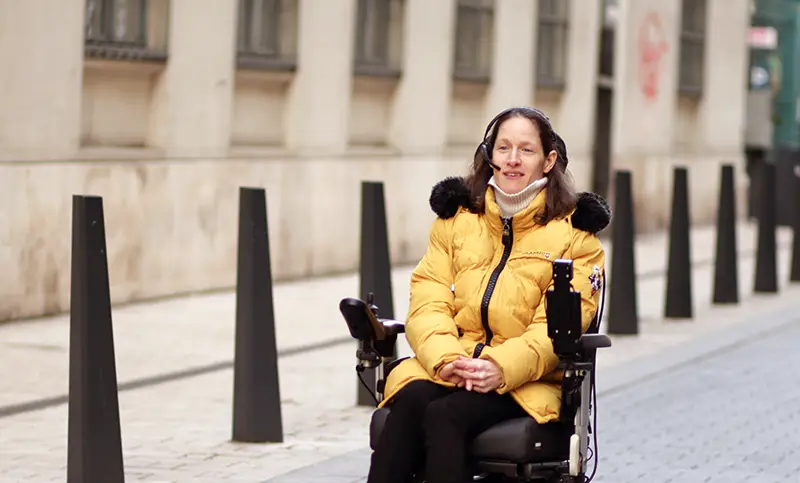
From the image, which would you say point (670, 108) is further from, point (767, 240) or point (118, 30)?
point (118, 30)

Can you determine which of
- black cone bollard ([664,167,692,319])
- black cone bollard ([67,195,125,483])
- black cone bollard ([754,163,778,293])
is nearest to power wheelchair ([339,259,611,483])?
black cone bollard ([67,195,125,483])

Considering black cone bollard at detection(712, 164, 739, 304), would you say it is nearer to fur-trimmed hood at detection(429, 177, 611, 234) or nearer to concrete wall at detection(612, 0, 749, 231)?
concrete wall at detection(612, 0, 749, 231)

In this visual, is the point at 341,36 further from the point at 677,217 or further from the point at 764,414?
the point at 764,414

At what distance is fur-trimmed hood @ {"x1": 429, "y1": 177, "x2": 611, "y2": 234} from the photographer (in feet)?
18.9

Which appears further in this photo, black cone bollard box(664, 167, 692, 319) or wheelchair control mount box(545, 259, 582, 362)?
black cone bollard box(664, 167, 692, 319)

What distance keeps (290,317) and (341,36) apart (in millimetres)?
4258

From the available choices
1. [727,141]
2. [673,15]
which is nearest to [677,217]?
[673,15]

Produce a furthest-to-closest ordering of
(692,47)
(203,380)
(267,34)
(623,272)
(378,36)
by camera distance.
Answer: (692,47)
(378,36)
(267,34)
(623,272)
(203,380)

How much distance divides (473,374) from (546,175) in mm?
702

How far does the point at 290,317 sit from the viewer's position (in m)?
13.1

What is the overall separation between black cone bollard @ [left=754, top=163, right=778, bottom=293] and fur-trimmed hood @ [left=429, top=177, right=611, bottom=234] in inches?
406

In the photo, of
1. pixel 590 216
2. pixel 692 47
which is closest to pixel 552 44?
pixel 692 47

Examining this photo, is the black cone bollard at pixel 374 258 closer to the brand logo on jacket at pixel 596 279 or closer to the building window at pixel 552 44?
the brand logo on jacket at pixel 596 279

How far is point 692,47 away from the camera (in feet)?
85.2
